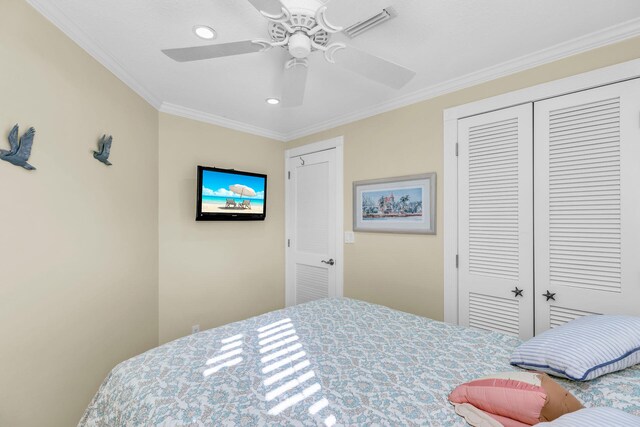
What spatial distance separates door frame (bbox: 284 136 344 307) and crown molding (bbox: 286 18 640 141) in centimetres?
37

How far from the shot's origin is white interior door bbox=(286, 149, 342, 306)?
10.8 ft

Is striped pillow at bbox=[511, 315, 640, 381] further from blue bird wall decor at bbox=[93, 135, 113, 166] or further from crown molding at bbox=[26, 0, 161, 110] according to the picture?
crown molding at bbox=[26, 0, 161, 110]

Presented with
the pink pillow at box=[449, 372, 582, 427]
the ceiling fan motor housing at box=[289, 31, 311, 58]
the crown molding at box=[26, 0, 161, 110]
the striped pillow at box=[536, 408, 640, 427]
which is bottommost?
the pink pillow at box=[449, 372, 582, 427]

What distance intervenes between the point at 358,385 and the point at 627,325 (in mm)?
1178

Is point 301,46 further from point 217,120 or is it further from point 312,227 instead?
point 312,227

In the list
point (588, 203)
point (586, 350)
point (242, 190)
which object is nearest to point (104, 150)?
point (242, 190)

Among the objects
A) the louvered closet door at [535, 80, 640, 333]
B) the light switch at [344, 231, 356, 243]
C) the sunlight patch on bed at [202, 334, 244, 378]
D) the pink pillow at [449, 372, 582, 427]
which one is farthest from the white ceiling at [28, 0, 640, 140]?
the sunlight patch on bed at [202, 334, 244, 378]

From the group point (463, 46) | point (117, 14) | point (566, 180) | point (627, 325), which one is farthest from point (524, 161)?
point (117, 14)

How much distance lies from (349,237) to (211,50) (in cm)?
216

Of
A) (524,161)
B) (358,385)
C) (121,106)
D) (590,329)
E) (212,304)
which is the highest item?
(121,106)

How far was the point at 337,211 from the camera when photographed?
322 cm

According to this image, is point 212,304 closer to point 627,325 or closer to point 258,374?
point 258,374

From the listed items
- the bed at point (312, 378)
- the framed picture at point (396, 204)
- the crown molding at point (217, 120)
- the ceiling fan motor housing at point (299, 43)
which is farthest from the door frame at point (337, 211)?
the ceiling fan motor housing at point (299, 43)

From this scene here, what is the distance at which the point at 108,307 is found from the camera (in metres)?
2.07
